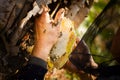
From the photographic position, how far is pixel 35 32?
2504 millimetres

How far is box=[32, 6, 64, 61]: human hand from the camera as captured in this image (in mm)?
2336

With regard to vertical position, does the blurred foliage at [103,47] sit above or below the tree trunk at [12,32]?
below

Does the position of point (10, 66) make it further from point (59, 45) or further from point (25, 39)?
point (59, 45)

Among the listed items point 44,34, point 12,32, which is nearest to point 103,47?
point 44,34

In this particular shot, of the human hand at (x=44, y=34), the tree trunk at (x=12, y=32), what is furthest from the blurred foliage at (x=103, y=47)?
the tree trunk at (x=12, y=32)

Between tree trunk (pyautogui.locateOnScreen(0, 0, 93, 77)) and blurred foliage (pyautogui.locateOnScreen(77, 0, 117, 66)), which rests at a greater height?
tree trunk (pyautogui.locateOnScreen(0, 0, 93, 77))

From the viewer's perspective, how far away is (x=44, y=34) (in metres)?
2.37

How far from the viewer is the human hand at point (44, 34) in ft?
7.66

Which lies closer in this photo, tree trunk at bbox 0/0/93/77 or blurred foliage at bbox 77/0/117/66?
blurred foliage at bbox 77/0/117/66

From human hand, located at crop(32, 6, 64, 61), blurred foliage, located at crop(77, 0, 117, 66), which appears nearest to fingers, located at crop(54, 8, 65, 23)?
human hand, located at crop(32, 6, 64, 61)

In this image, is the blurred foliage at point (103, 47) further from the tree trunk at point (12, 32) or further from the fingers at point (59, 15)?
the tree trunk at point (12, 32)

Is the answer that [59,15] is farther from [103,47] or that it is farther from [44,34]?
[103,47]

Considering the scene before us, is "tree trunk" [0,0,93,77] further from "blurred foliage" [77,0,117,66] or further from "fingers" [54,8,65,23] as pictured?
"blurred foliage" [77,0,117,66]

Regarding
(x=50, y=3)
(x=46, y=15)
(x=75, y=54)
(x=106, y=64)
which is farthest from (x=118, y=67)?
(x=50, y=3)
